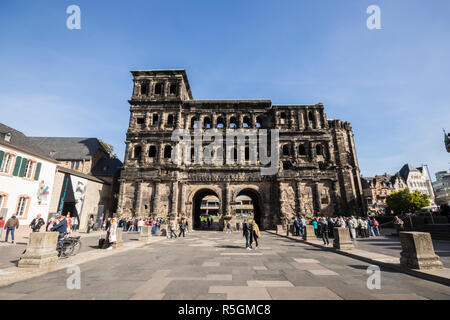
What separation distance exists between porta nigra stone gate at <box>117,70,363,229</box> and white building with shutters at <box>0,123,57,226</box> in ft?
24.8

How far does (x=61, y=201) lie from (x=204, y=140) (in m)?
17.3

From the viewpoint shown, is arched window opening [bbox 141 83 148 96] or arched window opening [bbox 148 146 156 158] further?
arched window opening [bbox 141 83 148 96]

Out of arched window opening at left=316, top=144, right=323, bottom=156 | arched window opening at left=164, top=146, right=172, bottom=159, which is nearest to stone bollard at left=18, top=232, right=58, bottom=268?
arched window opening at left=164, top=146, right=172, bottom=159

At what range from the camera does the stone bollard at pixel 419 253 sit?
5.80m

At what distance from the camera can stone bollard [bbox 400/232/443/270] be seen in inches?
229

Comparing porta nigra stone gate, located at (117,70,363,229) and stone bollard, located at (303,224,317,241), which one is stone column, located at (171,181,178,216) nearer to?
porta nigra stone gate, located at (117,70,363,229)

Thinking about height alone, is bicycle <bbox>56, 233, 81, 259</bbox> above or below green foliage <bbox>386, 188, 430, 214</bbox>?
below

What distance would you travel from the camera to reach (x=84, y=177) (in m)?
25.1

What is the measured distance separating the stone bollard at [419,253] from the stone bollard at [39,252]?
11.1 meters

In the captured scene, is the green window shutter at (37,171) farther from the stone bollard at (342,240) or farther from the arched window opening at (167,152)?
the stone bollard at (342,240)

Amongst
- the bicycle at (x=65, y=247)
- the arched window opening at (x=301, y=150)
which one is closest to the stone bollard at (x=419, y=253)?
the bicycle at (x=65, y=247)

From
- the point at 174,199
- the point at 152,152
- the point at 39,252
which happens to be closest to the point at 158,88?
the point at 152,152
